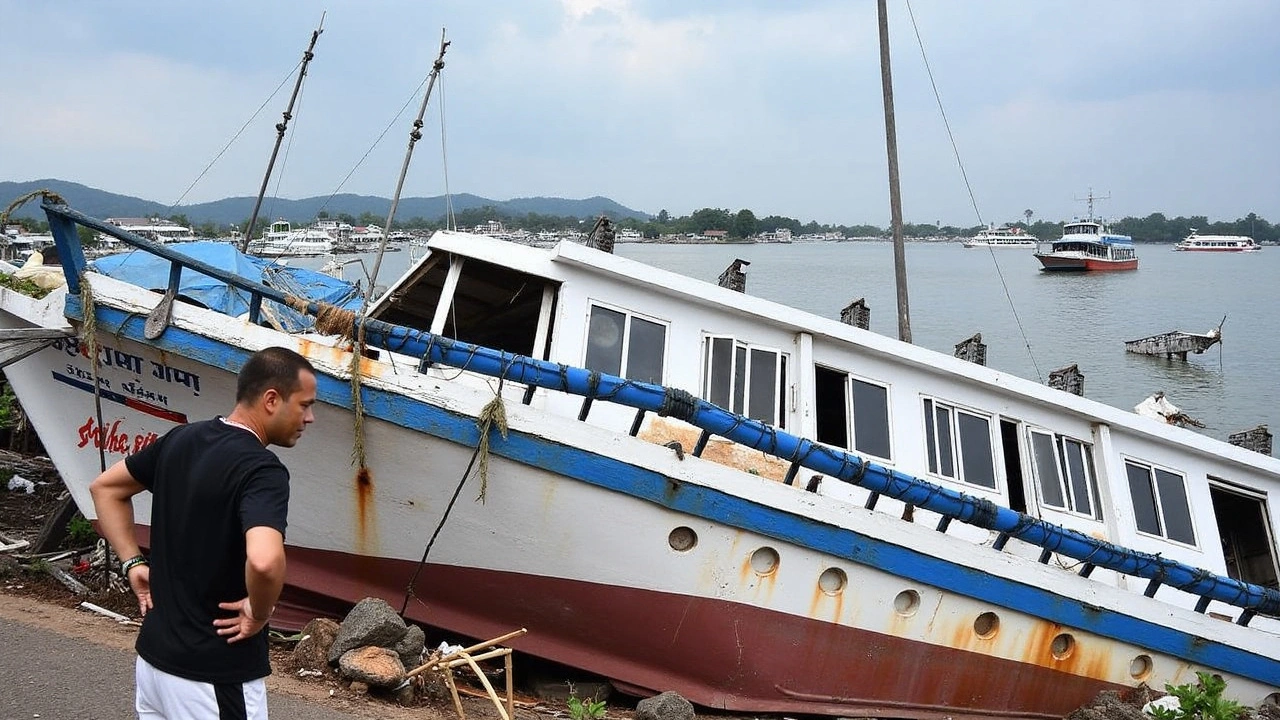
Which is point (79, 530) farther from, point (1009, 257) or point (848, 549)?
point (1009, 257)

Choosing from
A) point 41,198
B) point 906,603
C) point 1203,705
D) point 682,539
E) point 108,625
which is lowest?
point 1203,705

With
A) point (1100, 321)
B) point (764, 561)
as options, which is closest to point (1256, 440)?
point (764, 561)

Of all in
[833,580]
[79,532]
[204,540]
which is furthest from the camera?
[79,532]

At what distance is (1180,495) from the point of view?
8.15 m

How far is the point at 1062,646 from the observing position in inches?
290

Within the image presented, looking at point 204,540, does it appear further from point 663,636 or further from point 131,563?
point 663,636

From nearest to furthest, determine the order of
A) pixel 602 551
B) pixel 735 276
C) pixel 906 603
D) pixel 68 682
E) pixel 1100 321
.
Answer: pixel 68 682
pixel 602 551
pixel 906 603
pixel 735 276
pixel 1100 321

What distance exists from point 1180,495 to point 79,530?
925 centimetres

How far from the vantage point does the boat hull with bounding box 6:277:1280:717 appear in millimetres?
6082

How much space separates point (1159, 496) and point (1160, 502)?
2.2 inches

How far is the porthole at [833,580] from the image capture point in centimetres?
663

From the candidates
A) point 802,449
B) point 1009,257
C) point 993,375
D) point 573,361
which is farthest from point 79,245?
point 1009,257

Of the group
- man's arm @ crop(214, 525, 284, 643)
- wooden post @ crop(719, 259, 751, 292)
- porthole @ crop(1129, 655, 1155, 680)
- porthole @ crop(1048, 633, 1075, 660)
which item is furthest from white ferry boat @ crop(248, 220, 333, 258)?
man's arm @ crop(214, 525, 284, 643)

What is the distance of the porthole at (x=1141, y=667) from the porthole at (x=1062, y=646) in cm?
65
